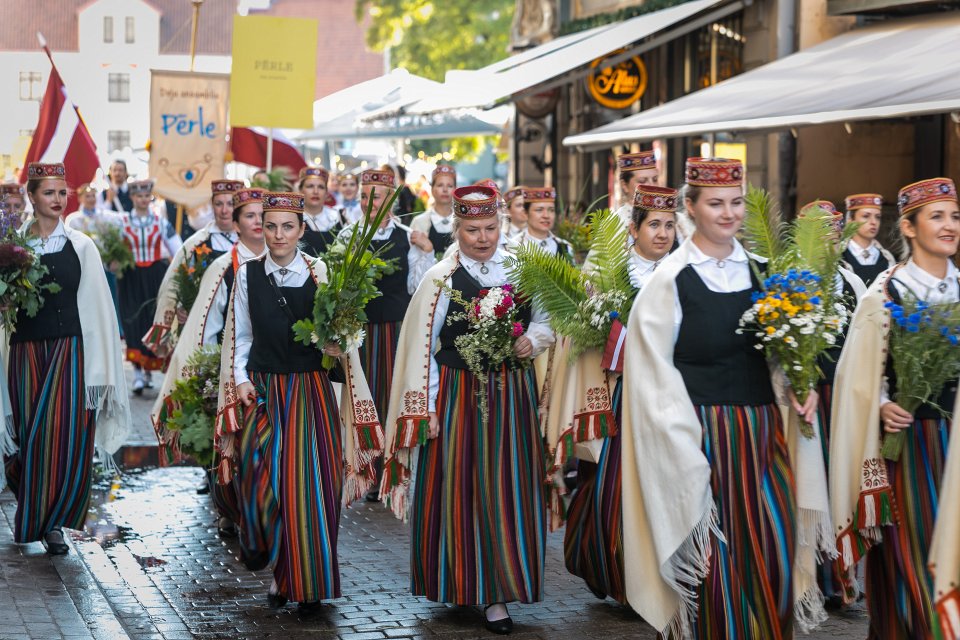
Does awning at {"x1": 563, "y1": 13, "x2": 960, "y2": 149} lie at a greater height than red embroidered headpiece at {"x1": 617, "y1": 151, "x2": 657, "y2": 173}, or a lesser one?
greater

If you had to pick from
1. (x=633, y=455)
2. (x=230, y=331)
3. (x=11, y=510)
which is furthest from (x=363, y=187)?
(x=633, y=455)

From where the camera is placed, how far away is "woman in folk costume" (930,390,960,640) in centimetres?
413

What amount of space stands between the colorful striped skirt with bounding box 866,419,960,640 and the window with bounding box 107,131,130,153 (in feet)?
188

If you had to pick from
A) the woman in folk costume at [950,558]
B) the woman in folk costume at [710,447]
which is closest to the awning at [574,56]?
the woman in folk costume at [710,447]

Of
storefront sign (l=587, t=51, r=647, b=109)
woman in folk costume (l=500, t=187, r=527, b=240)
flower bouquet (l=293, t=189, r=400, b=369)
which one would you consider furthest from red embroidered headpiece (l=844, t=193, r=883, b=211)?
storefront sign (l=587, t=51, r=647, b=109)

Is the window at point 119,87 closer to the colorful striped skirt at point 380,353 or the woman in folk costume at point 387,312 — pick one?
the woman in folk costume at point 387,312

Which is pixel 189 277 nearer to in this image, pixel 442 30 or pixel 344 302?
pixel 344 302

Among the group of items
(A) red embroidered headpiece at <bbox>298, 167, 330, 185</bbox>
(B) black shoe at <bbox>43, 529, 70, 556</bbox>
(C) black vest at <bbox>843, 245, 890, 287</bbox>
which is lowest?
(B) black shoe at <bbox>43, 529, 70, 556</bbox>

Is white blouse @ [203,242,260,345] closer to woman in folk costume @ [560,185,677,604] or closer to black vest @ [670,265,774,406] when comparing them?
woman in folk costume @ [560,185,677,604]

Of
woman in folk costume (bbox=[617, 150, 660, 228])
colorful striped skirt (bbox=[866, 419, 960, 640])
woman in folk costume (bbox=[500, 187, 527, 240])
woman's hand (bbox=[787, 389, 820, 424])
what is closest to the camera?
woman's hand (bbox=[787, 389, 820, 424])

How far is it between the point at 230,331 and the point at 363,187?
4921 mm

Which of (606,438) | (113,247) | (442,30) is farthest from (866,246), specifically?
(442,30)

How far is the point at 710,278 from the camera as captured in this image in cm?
548

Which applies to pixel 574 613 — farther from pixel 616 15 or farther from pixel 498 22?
pixel 498 22
